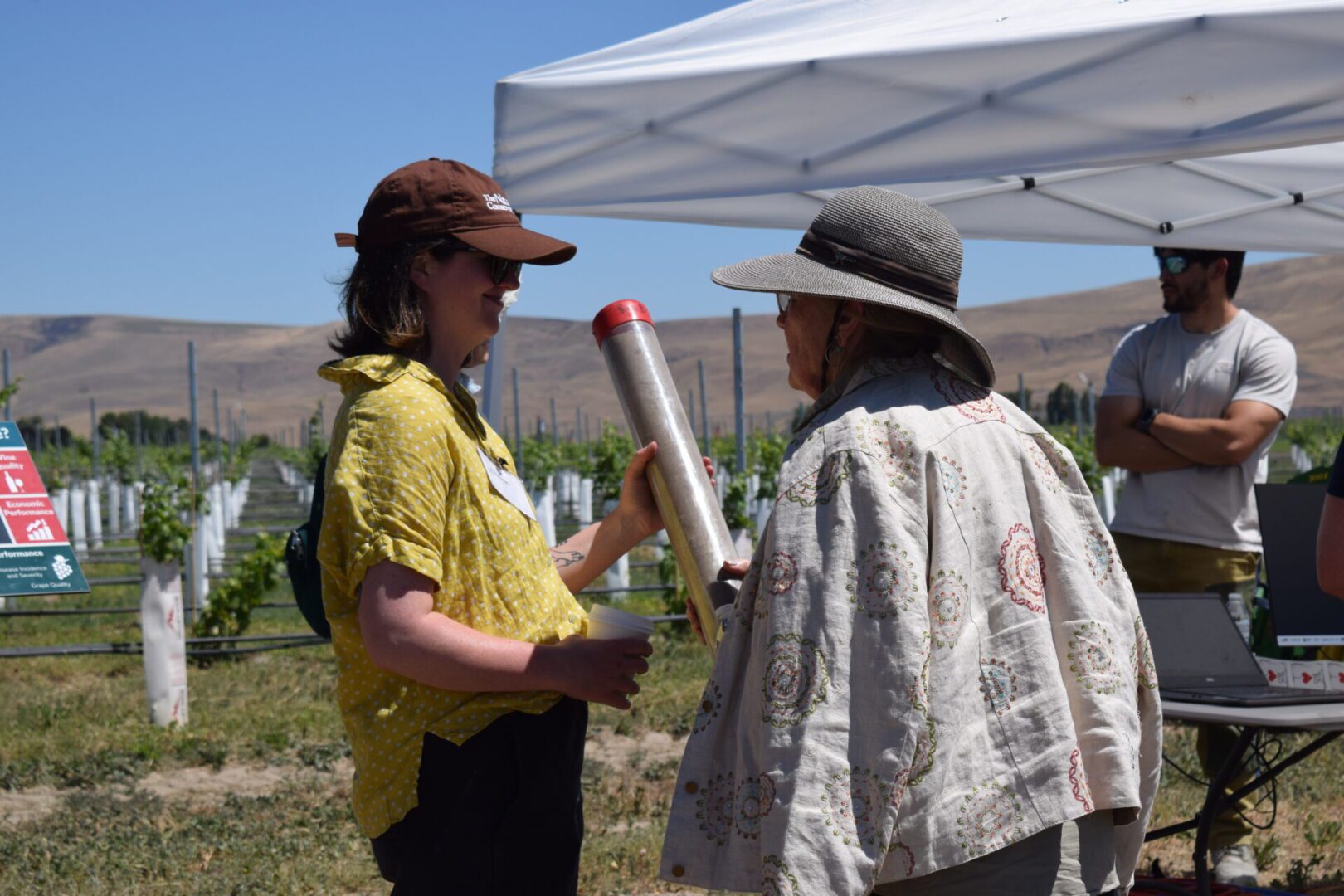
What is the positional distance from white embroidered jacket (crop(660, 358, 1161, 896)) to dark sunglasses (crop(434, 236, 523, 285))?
50 centimetres

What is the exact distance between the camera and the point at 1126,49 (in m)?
2.65

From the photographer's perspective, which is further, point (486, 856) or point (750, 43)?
point (750, 43)

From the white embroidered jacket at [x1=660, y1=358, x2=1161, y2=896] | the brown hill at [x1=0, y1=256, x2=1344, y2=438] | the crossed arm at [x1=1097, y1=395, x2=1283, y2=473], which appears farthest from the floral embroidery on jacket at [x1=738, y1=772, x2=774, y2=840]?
the brown hill at [x1=0, y1=256, x2=1344, y2=438]

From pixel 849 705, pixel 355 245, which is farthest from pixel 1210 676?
pixel 355 245

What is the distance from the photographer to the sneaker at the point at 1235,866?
141 inches

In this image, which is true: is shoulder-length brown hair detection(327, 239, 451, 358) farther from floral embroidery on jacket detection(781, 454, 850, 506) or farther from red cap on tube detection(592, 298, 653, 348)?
floral embroidery on jacket detection(781, 454, 850, 506)

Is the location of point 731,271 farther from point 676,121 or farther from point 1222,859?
point 1222,859

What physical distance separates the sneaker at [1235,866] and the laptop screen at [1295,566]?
0.84 m

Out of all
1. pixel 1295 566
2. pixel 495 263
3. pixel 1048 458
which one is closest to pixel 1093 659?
pixel 1048 458

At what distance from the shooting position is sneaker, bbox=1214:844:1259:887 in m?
3.59

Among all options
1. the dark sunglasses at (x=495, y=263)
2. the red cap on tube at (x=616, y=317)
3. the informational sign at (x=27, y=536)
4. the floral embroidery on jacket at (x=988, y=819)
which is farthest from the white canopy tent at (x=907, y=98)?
the informational sign at (x=27, y=536)

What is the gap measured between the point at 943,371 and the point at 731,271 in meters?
0.31

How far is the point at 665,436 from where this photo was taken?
1950 millimetres

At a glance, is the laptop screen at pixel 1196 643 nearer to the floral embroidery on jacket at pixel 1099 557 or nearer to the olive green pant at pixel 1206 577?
the olive green pant at pixel 1206 577
